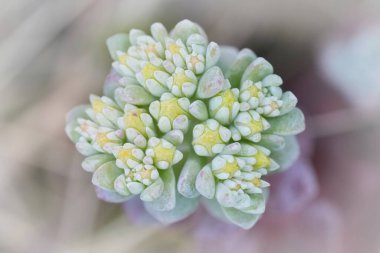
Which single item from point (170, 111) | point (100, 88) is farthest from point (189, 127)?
point (100, 88)

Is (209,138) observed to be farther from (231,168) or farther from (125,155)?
(125,155)

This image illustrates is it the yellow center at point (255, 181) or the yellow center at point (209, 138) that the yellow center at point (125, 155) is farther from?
the yellow center at point (255, 181)

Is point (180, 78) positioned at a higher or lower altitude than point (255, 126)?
higher

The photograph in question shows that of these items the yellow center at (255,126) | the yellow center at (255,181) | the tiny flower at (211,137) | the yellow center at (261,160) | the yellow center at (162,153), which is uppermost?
the yellow center at (162,153)

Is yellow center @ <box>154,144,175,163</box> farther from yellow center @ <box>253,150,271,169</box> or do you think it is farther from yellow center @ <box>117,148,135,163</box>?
yellow center @ <box>253,150,271,169</box>

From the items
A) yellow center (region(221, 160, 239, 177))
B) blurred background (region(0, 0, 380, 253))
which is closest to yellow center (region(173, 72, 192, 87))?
yellow center (region(221, 160, 239, 177))

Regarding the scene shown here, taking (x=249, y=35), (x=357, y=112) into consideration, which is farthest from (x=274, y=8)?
(x=357, y=112)

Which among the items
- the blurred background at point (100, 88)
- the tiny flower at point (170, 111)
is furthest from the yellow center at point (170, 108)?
the blurred background at point (100, 88)
